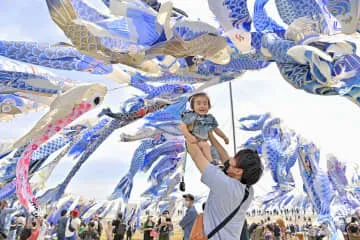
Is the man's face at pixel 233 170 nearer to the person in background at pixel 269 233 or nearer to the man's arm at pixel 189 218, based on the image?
the man's arm at pixel 189 218

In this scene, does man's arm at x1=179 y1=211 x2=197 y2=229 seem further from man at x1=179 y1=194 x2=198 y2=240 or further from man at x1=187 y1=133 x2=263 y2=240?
man at x1=187 y1=133 x2=263 y2=240

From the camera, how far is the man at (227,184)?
5.71 feet

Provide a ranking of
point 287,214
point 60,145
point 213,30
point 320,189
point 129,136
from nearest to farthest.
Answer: point 213,30 → point 60,145 → point 320,189 → point 129,136 → point 287,214

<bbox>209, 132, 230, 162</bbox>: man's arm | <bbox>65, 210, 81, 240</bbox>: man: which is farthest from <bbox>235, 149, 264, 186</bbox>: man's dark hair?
<bbox>65, 210, 81, 240</bbox>: man

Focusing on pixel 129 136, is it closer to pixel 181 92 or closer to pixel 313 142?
pixel 181 92

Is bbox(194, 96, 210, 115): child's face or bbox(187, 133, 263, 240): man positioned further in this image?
bbox(194, 96, 210, 115): child's face

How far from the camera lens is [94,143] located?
784 centimetres

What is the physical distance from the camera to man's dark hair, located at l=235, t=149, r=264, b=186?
1800 mm

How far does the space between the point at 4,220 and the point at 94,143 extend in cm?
226

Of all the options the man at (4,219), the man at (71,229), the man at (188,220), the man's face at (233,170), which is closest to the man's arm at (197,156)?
the man's face at (233,170)

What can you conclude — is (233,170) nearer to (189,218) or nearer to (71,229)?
(189,218)

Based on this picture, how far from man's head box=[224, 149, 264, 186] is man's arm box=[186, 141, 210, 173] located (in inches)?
5.9

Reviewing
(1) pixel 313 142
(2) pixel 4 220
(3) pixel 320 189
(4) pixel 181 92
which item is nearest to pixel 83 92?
(4) pixel 181 92

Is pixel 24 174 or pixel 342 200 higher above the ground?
pixel 24 174
